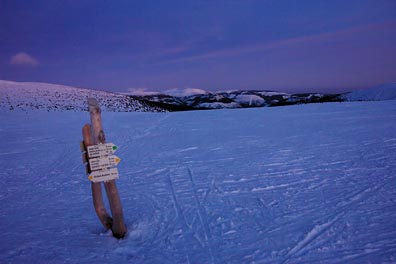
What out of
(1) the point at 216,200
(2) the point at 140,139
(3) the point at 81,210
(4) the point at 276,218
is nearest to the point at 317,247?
(4) the point at 276,218

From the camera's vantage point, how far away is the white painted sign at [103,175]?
4.06m

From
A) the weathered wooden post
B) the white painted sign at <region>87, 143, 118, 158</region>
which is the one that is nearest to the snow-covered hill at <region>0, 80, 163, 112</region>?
the weathered wooden post

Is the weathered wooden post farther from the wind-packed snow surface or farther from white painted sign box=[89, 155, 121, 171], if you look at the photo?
the wind-packed snow surface

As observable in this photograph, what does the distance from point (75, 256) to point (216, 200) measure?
9.13 feet

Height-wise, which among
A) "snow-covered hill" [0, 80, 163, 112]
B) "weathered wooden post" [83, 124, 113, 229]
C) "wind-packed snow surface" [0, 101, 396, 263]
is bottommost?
"wind-packed snow surface" [0, 101, 396, 263]

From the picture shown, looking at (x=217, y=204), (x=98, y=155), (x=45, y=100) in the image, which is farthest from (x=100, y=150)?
(x=45, y=100)

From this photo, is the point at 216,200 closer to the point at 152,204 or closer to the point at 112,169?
the point at 152,204

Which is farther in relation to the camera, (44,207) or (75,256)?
(44,207)

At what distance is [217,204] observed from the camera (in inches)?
218

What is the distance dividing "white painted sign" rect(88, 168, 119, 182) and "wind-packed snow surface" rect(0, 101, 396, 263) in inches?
42.7

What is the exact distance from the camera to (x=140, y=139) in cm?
1298

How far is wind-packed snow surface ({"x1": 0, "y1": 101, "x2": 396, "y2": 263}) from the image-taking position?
400 centimetres

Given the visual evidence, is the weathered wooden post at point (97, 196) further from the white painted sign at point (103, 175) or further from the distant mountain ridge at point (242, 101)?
the distant mountain ridge at point (242, 101)

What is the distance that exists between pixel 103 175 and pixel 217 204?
2424mm
